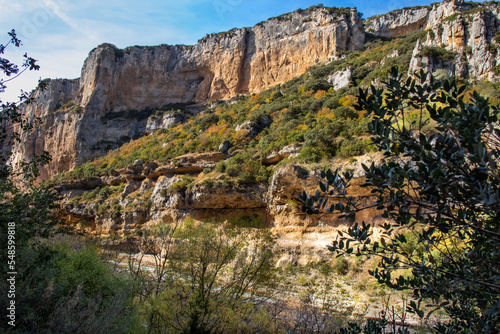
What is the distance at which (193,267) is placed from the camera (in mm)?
7621

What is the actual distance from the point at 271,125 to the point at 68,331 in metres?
19.9

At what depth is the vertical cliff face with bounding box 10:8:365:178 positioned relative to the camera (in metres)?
37.3

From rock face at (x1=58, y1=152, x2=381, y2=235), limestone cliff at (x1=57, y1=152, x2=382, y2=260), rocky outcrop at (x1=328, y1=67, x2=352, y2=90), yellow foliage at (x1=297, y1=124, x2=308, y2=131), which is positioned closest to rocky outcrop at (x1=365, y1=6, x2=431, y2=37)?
rocky outcrop at (x1=328, y1=67, x2=352, y2=90)

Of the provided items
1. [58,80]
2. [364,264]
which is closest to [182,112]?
[58,80]

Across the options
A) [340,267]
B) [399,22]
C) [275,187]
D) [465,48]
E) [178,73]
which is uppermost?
[399,22]

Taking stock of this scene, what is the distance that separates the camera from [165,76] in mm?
46500

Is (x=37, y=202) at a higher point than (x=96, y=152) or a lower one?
lower

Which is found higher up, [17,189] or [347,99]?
[347,99]

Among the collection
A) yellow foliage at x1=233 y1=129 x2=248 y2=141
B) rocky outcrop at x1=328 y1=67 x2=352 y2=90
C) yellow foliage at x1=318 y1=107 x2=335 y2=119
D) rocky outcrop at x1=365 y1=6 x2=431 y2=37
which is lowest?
yellow foliage at x1=233 y1=129 x2=248 y2=141

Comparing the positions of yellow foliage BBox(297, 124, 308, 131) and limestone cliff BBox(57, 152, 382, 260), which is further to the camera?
yellow foliage BBox(297, 124, 308, 131)

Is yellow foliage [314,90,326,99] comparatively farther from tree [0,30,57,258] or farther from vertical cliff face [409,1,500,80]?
tree [0,30,57,258]

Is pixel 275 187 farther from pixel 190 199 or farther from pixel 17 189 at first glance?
pixel 17 189

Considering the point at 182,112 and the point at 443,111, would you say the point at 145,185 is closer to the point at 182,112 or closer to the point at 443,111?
the point at 182,112

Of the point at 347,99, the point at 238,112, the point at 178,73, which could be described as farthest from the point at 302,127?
the point at 178,73
